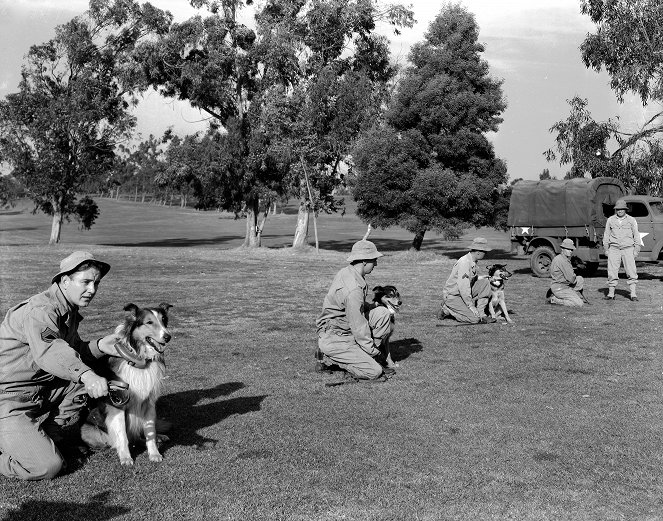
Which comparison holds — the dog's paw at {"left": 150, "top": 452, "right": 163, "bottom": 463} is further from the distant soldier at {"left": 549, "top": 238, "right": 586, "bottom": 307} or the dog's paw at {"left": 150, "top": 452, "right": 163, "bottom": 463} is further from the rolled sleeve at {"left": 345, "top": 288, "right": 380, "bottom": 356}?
the distant soldier at {"left": 549, "top": 238, "right": 586, "bottom": 307}

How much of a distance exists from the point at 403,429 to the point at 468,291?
6.38 m

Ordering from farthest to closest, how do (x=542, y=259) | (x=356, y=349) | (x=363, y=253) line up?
(x=542, y=259), (x=356, y=349), (x=363, y=253)

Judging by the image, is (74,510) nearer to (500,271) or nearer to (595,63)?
(500,271)

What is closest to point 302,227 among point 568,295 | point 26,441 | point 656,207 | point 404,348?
point 656,207

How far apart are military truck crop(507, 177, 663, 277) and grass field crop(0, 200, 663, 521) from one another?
7.43m

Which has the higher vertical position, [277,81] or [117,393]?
[277,81]

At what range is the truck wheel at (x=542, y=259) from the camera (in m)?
23.8

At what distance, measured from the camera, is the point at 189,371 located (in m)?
9.36

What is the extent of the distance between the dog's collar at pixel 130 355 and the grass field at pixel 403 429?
→ 0.85 m

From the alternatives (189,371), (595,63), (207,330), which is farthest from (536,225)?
(189,371)

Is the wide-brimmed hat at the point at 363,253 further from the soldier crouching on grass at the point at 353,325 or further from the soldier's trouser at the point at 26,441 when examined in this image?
the soldier's trouser at the point at 26,441

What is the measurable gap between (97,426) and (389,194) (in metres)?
30.4

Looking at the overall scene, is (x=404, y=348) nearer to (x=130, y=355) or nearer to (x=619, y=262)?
(x=130, y=355)

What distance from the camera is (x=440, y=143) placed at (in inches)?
1401
